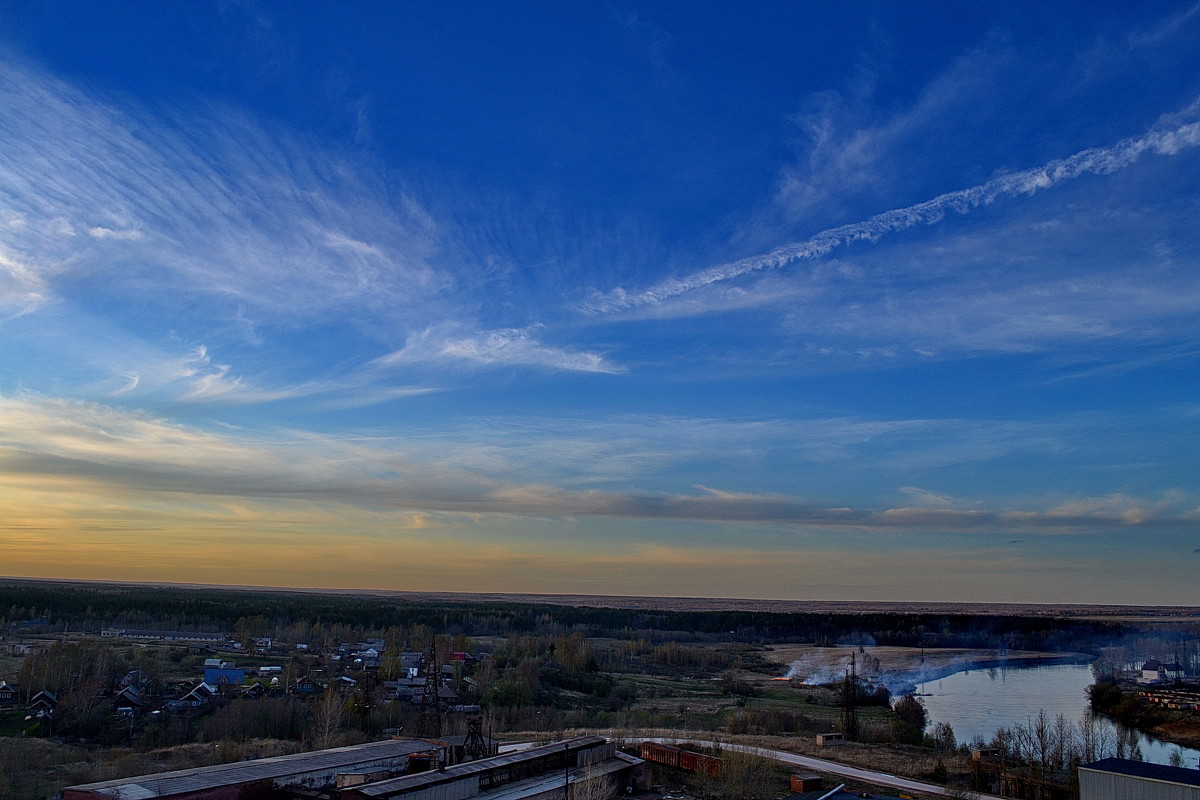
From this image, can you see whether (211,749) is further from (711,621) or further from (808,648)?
(711,621)

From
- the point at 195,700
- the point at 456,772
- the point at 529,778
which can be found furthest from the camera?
the point at 195,700

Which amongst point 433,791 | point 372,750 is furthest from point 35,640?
point 433,791

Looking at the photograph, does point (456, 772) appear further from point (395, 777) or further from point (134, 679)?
point (134, 679)

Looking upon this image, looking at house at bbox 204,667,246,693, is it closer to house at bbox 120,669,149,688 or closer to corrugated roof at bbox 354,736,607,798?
house at bbox 120,669,149,688

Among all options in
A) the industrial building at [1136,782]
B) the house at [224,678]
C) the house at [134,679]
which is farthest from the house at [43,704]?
the industrial building at [1136,782]

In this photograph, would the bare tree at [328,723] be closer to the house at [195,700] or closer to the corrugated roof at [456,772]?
the house at [195,700]

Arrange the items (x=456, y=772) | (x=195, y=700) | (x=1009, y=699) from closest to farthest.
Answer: (x=456, y=772), (x=195, y=700), (x=1009, y=699)

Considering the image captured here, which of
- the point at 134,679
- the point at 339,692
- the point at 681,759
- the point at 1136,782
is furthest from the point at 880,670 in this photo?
the point at 134,679
